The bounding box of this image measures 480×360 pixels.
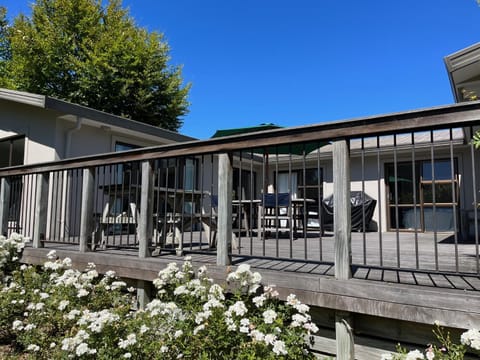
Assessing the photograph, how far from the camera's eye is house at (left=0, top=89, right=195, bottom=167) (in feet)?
19.1

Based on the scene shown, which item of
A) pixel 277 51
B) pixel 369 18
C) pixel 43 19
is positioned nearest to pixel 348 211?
pixel 369 18

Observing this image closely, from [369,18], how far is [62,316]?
1245cm

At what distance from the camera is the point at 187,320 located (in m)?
2.10

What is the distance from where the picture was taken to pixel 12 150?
7.41 m

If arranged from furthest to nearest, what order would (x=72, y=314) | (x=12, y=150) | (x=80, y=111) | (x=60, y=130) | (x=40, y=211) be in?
(x=12, y=150) < (x=60, y=130) < (x=80, y=111) < (x=40, y=211) < (x=72, y=314)

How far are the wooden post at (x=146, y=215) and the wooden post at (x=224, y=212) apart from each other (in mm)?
825

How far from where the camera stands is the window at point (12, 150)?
695 cm

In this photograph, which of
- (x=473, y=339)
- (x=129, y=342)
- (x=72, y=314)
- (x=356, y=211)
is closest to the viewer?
(x=473, y=339)

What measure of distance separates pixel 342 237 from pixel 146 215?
6.04ft

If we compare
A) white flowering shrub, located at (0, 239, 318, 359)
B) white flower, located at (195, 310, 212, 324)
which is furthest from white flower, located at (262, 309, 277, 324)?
white flower, located at (195, 310, 212, 324)

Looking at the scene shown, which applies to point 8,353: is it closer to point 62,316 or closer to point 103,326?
point 62,316

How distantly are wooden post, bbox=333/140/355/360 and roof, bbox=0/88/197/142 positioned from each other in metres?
4.92

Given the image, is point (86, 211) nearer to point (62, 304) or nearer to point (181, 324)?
point (62, 304)

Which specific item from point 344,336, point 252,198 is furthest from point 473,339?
point 252,198
